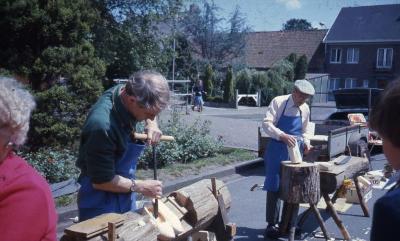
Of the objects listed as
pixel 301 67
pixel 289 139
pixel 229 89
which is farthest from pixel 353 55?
pixel 289 139

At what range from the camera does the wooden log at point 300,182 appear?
486cm

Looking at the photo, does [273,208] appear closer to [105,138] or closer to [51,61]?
[105,138]

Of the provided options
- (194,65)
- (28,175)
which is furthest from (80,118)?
(194,65)

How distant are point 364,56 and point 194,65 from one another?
1455cm

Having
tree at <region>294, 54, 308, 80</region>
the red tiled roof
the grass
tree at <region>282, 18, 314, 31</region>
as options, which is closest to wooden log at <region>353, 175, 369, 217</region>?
the grass

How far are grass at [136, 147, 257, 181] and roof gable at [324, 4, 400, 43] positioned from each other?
29.8 m

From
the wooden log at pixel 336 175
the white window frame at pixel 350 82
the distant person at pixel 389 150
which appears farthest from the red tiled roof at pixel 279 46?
the distant person at pixel 389 150

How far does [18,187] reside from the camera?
1770 mm

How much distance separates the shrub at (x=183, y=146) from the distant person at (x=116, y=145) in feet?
17.1

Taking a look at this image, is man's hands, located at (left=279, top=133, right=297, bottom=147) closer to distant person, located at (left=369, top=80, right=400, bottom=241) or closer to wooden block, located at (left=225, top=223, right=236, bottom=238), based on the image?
wooden block, located at (left=225, top=223, right=236, bottom=238)

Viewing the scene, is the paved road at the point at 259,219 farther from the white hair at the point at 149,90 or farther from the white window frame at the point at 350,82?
the white window frame at the point at 350,82

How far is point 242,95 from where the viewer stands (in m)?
29.8

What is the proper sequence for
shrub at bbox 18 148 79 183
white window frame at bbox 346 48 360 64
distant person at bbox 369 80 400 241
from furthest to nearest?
white window frame at bbox 346 48 360 64 < shrub at bbox 18 148 79 183 < distant person at bbox 369 80 400 241

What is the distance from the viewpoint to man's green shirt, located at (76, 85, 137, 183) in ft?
8.45
